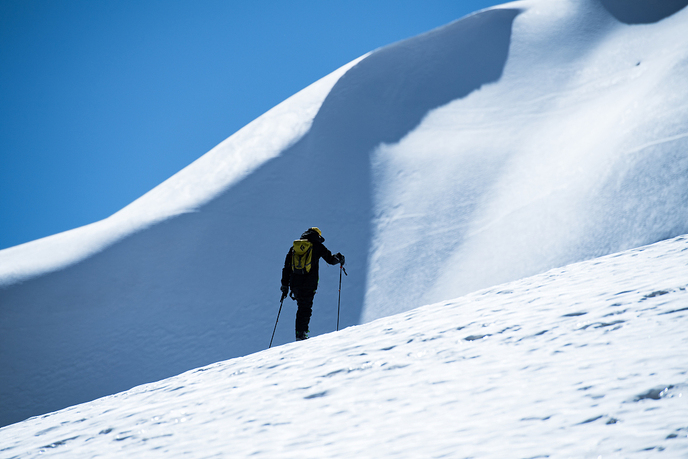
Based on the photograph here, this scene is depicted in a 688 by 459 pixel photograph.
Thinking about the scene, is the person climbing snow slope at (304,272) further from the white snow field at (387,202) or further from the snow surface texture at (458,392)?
the white snow field at (387,202)

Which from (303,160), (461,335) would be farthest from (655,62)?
(461,335)

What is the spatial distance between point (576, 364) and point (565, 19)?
22177 mm

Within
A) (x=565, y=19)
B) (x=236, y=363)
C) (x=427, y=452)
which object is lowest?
(x=236, y=363)

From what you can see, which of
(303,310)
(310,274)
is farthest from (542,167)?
(303,310)

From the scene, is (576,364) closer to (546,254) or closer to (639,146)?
(546,254)

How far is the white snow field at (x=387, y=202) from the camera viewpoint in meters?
11.6

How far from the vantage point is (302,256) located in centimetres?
706

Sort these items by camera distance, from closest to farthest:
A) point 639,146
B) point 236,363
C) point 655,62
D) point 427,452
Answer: point 427,452 → point 236,363 → point 639,146 → point 655,62

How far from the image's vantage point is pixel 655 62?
55.3ft

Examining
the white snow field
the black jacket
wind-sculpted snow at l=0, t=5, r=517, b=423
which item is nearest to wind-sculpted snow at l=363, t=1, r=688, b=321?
the white snow field

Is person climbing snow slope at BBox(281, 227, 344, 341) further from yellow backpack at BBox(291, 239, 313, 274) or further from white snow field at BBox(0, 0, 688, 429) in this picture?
white snow field at BBox(0, 0, 688, 429)

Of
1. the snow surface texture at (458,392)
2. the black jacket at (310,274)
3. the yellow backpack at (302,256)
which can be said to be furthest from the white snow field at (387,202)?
the snow surface texture at (458,392)

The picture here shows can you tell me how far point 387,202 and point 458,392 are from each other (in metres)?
13.0

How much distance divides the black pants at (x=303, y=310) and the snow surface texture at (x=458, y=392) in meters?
2.16
